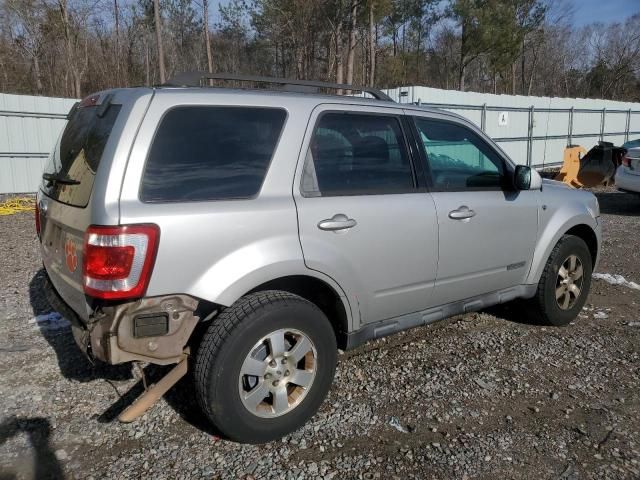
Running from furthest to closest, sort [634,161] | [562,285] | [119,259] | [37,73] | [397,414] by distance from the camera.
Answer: [37,73] < [634,161] < [562,285] < [397,414] < [119,259]

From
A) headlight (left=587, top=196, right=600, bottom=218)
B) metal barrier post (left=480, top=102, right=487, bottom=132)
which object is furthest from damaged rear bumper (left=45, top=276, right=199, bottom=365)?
metal barrier post (left=480, top=102, right=487, bottom=132)

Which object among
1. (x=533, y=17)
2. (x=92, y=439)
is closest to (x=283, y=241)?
(x=92, y=439)

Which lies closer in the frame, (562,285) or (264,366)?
(264,366)

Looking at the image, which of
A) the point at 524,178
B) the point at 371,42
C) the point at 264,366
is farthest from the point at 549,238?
the point at 371,42

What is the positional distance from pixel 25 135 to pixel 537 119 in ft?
48.5

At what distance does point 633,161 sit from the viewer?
9688 mm

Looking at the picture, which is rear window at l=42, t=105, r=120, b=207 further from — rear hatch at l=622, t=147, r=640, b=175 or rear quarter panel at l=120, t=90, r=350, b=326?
rear hatch at l=622, t=147, r=640, b=175

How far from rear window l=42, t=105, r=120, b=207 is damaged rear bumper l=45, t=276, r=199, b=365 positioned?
1.83 ft

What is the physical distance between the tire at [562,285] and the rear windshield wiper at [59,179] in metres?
3.50

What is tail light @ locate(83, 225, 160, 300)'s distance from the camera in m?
2.34

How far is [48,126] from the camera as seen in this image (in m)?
12.7

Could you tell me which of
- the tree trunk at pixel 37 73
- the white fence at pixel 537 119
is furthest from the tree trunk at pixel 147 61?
the white fence at pixel 537 119

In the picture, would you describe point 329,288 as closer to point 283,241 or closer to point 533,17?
point 283,241

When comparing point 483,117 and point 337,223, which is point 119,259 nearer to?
point 337,223
